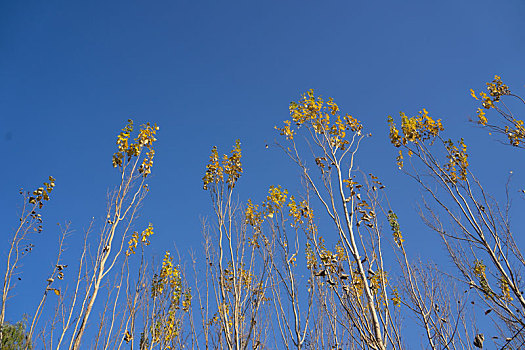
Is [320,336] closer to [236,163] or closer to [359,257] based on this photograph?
[359,257]

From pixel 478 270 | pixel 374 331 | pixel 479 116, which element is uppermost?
pixel 479 116

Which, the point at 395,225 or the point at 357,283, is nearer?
the point at 357,283

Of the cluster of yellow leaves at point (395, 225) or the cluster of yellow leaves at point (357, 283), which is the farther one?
the cluster of yellow leaves at point (395, 225)

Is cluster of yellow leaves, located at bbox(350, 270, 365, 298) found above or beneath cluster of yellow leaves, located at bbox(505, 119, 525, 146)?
beneath

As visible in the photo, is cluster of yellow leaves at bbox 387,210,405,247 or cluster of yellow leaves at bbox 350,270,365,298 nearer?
cluster of yellow leaves at bbox 350,270,365,298

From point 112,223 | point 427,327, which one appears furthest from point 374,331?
point 112,223

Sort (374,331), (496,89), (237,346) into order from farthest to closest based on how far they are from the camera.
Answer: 1. (496,89)
2. (237,346)
3. (374,331)

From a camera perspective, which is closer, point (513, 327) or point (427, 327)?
point (427, 327)

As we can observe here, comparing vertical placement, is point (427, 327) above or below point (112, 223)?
below

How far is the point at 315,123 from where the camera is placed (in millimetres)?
4699

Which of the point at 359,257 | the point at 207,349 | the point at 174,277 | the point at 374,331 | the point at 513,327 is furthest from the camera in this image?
the point at 174,277

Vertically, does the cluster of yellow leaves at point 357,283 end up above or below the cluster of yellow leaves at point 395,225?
below

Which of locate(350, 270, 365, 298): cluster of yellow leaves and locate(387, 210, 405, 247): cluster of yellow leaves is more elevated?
locate(387, 210, 405, 247): cluster of yellow leaves

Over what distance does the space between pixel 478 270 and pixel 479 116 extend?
9.40 feet
